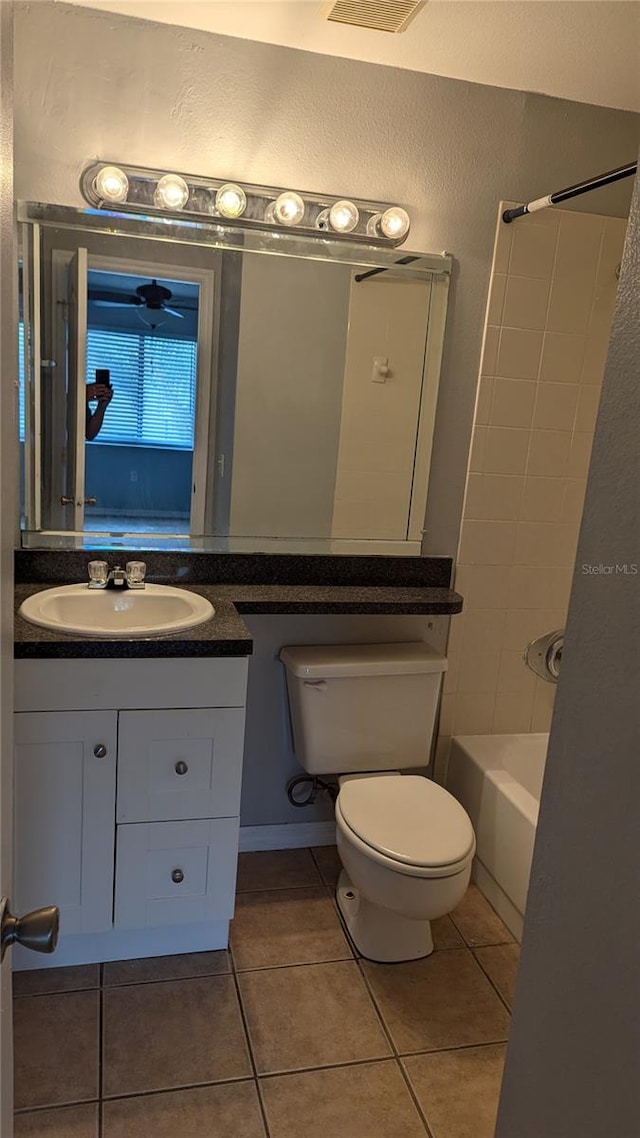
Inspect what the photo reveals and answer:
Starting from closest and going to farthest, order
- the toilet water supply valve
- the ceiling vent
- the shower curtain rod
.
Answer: the ceiling vent, the shower curtain rod, the toilet water supply valve

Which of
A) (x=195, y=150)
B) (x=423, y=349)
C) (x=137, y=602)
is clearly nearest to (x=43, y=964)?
(x=137, y=602)

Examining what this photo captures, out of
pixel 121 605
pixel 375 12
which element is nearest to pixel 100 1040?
pixel 121 605

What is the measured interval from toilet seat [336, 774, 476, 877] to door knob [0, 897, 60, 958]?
3.85ft

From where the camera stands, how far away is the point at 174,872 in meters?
1.95

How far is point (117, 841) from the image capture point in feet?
6.15

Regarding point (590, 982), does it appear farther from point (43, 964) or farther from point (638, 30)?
point (638, 30)

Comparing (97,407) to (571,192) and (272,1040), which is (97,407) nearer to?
(571,192)

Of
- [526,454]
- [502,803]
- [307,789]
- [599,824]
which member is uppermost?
[526,454]

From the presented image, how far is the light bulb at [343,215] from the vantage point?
2164mm

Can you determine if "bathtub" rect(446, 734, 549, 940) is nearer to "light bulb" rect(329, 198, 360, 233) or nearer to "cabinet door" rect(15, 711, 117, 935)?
"cabinet door" rect(15, 711, 117, 935)

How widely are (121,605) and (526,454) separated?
1299 mm

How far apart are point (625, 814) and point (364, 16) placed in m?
1.85

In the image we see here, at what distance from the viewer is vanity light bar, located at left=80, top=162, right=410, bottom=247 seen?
6.61 ft

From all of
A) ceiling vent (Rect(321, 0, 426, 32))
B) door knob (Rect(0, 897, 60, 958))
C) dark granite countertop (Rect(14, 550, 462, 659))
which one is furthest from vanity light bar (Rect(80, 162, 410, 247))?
door knob (Rect(0, 897, 60, 958))
